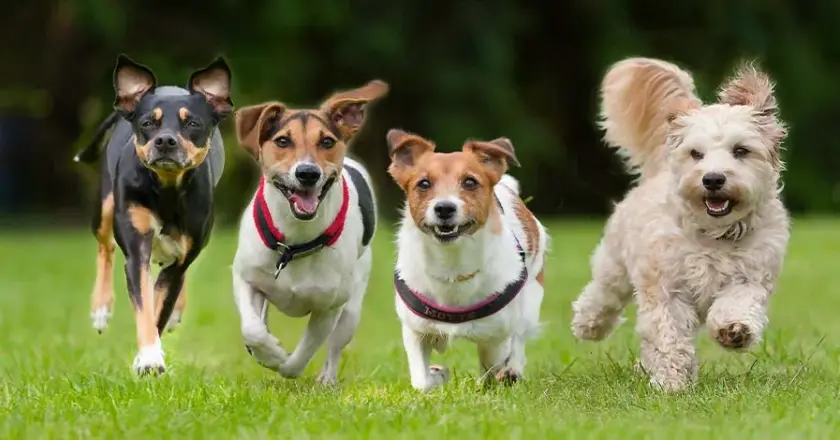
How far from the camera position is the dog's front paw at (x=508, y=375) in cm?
714

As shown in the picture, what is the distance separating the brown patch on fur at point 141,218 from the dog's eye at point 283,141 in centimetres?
82

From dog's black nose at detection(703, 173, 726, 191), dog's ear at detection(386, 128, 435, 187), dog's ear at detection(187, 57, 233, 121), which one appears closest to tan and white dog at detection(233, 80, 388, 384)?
dog's ear at detection(386, 128, 435, 187)

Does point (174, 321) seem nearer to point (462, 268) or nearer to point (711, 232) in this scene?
point (462, 268)

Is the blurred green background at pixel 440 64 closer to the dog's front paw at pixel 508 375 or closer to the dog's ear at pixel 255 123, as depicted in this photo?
the dog's ear at pixel 255 123

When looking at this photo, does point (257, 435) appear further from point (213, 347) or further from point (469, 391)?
point (213, 347)

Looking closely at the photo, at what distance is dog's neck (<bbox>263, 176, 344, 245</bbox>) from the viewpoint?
23.1 ft

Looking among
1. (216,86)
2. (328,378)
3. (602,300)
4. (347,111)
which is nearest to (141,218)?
(216,86)

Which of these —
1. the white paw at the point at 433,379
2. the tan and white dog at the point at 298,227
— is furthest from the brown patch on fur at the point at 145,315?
the white paw at the point at 433,379

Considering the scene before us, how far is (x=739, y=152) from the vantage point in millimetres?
6879

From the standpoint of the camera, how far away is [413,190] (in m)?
6.87

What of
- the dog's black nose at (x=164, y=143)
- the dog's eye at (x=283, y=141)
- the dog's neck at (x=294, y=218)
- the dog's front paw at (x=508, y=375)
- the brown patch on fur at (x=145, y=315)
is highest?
the dog's eye at (x=283, y=141)

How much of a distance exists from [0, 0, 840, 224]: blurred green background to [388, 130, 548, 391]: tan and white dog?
625 inches

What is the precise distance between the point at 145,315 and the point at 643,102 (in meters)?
3.02

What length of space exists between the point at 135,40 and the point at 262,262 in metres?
17.7
